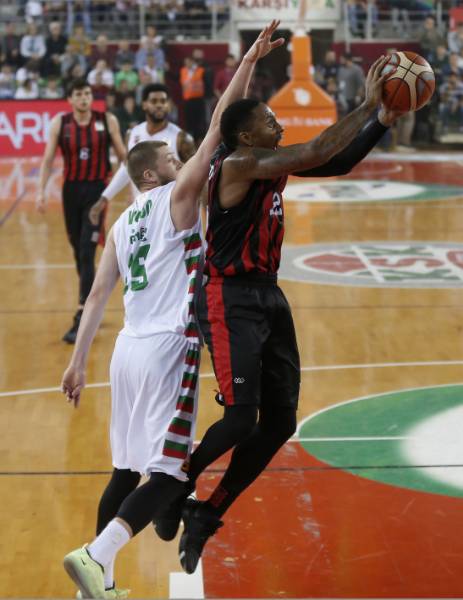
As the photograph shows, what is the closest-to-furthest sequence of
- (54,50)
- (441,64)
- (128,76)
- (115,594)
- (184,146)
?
(115,594) < (184,146) < (128,76) < (441,64) < (54,50)

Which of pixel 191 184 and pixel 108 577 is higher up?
pixel 191 184

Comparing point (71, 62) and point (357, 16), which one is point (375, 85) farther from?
point (357, 16)

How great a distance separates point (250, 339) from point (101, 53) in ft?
67.9

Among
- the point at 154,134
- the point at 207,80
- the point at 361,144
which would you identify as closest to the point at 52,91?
the point at 207,80

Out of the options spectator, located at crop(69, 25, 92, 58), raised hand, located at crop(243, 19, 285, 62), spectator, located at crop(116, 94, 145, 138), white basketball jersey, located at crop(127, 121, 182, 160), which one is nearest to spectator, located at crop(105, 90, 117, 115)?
spectator, located at crop(116, 94, 145, 138)

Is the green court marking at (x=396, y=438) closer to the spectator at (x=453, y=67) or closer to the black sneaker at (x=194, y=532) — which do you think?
the black sneaker at (x=194, y=532)

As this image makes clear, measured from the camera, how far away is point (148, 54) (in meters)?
24.4

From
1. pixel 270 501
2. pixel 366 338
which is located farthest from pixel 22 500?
pixel 366 338

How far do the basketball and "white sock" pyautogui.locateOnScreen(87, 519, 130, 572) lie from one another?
6.43 feet

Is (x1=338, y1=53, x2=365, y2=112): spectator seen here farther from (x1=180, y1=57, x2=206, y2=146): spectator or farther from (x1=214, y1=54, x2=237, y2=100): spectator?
(x1=180, y1=57, x2=206, y2=146): spectator

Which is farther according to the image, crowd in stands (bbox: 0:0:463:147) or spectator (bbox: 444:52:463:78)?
spectator (bbox: 444:52:463:78)

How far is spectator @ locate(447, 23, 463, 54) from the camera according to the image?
24.9 metres

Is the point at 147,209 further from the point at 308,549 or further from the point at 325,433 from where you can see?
the point at 325,433

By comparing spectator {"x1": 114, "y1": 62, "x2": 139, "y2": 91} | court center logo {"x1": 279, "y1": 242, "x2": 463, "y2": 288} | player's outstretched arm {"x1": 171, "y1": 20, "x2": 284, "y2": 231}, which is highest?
player's outstretched arm {"x1": 171, "y1": 20, "x2": 284, "y2": 231}
